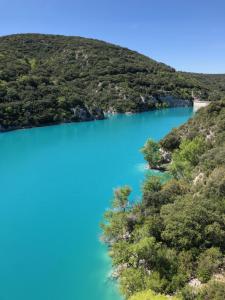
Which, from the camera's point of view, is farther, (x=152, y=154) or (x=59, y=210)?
(x=152, y=154)

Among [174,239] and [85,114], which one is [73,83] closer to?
[85,114]


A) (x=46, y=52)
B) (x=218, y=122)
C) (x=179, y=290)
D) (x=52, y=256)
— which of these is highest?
(x=46, y=52)

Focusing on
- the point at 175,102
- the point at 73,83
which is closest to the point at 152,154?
the point at 73,83

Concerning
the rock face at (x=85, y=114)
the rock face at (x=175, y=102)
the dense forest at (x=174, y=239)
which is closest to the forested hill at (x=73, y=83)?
the rock face at (x=85, y=114)

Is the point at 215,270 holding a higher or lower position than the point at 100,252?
higher

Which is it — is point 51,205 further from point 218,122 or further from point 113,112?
point 113,112

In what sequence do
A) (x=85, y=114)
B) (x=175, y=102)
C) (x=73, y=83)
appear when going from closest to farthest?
1. (x=85, y=114)
2. (x=73, y=83)
3. (x=175, y=102)

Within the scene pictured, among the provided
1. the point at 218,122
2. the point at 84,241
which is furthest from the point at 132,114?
the point at 84,241
